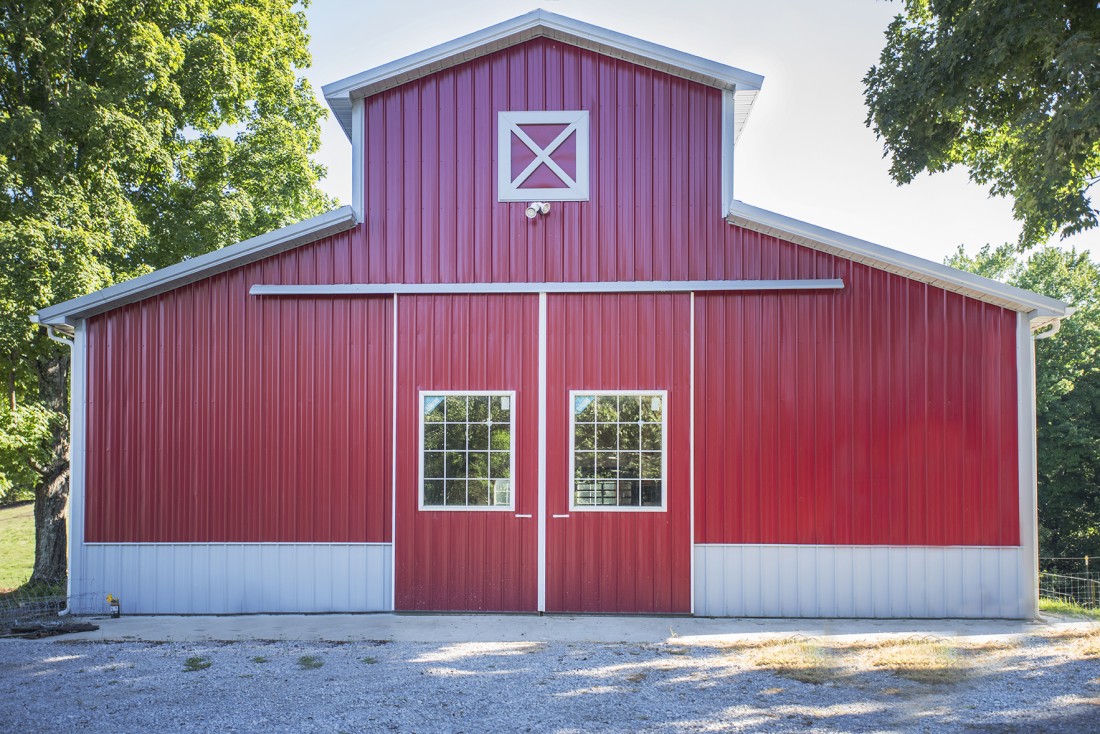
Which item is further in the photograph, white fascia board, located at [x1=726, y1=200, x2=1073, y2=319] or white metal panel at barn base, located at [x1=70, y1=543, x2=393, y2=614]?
white metal panel at barn base, located at [x1=70, y1=543, x2=393, y2=614]

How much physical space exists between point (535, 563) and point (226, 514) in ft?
10.6

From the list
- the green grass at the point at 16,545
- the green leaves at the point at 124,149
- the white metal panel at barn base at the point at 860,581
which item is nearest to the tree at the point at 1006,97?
the white metal panel at barn base at the point at 860,581

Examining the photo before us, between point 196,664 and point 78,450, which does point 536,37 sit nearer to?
point 78,450

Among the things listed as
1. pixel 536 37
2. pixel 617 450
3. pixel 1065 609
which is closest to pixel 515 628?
pixel 617 450

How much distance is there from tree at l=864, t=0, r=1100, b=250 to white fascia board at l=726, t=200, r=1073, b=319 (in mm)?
1502

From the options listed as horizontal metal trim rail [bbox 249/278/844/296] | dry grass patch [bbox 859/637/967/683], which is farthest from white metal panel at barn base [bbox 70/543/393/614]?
dry grass patch [bbox 859/637/967/683]

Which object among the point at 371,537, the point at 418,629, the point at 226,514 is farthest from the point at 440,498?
the point at 226,514

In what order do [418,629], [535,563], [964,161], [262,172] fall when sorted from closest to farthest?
[418,629]
[535,563]
[964,161]
[262,172]

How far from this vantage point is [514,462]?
790 centimetres

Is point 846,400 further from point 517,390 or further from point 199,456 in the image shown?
point 199,456

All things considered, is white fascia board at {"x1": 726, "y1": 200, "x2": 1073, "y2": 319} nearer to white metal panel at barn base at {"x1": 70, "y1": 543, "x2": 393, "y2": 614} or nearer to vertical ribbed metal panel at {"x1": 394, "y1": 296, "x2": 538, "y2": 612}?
vertical ribbed metal panel at {"x1": 394, "y1": 296, "x2": 538, "y2": 612}

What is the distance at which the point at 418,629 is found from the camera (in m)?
7.33

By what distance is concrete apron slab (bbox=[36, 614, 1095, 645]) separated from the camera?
23.2 feet

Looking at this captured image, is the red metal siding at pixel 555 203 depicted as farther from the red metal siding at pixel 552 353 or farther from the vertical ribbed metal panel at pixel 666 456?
the vertical ribbed metal panel at pixel 666 456
